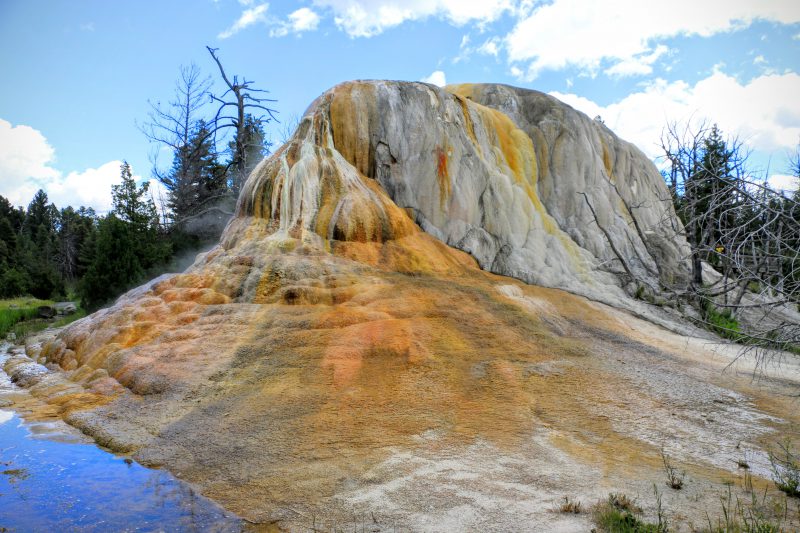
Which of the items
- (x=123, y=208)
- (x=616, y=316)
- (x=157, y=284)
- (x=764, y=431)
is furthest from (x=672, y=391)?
(x=123, y=208)

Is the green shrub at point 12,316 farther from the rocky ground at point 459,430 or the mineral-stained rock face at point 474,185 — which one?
the mineral-stained rock face at point 474,185

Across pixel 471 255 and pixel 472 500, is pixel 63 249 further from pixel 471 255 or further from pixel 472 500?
pixel 472 500

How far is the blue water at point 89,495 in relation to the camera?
176 inches

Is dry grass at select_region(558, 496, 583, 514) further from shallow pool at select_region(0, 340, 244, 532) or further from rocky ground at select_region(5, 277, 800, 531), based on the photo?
shallow pool at select_region(0, 340, 244, 532)

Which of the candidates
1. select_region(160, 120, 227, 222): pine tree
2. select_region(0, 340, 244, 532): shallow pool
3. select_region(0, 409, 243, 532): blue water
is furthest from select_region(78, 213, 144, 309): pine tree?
select_region(0, 409, 243, 532): blue water

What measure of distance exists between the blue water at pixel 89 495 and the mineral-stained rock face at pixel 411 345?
9.8 inches

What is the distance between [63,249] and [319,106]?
40.7 meters

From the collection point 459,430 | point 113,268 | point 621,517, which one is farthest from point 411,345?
point 113,268

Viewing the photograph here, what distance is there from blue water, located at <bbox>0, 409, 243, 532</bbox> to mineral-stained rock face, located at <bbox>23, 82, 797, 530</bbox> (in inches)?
9.8

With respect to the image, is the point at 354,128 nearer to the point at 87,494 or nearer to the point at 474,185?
the point at 474,185

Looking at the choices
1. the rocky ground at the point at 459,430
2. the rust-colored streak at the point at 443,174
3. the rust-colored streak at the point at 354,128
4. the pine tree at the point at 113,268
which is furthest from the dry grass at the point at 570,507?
the pine tree at the point at 113,268

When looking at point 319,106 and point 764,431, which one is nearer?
point 764,431

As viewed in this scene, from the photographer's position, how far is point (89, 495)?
4.96 m

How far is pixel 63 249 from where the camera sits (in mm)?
44750
